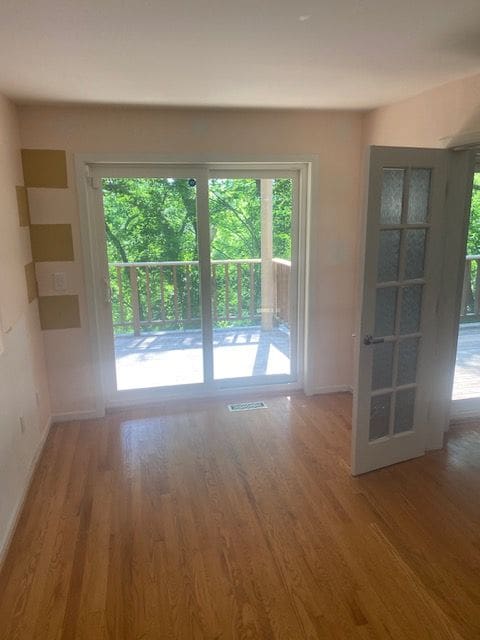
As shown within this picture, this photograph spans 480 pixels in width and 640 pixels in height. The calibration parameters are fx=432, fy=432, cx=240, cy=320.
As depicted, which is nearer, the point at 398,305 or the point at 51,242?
the point at 398,305

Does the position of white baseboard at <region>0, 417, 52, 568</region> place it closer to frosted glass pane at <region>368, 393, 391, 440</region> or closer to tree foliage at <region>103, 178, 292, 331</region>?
tree foliage at <region>103, 178, 292, 331</region>

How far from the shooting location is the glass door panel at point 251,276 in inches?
143

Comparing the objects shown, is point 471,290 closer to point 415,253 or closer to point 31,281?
point 415,253

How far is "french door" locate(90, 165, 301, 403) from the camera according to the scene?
3445mm

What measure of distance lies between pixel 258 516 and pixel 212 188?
2.48 meters

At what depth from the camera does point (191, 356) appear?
389 cm

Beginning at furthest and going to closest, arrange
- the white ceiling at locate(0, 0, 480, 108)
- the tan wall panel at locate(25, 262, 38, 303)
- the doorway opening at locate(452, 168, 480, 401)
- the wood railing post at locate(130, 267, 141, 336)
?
1. the doorway opening at locate(452, 168, 480, 401)
2. the wood railing post at locate(130, 267, 141, 336)
3. the tan wall panel at locate(25, 262, 38, 303)
4. the white ceiling at locate(0, 0, 480, 108)

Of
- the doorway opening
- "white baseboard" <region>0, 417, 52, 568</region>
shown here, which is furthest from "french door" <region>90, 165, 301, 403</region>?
the doorway opening

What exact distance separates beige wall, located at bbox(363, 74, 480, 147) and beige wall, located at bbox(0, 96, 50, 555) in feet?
8.55

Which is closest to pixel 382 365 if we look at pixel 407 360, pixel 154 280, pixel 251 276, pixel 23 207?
pixel 407 360

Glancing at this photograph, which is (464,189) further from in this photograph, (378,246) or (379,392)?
(379,392)

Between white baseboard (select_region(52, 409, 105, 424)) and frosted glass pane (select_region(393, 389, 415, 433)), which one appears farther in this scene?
white baseboard (select_region(52, 409, 105, 424))

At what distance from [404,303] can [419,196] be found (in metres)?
0.62

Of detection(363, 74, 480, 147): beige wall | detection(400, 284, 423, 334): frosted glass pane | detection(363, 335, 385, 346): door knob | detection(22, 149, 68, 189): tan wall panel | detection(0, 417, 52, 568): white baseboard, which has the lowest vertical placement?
detection(0, 417, 52, 568): white baseboard
